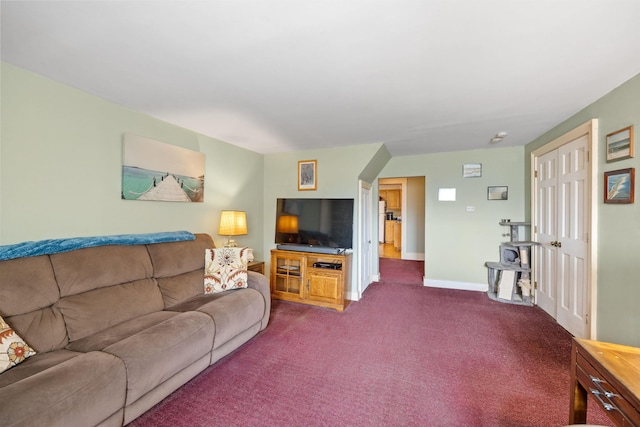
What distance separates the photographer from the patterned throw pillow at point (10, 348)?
1331 millimetres

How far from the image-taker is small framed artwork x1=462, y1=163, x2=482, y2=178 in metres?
4.16

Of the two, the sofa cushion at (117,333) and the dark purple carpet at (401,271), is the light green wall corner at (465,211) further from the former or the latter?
the sofa cushion at (117,333)

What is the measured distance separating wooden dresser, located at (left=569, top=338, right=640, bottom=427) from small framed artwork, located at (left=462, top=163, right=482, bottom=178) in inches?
140

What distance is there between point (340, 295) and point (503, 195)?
3051mm

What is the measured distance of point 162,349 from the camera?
1605mm

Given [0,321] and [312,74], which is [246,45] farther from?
[0,321]

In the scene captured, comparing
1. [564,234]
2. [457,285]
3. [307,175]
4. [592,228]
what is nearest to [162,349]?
[307,175]

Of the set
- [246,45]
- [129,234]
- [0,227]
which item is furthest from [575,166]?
[0,227]

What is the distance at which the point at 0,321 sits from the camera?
4.56 ft

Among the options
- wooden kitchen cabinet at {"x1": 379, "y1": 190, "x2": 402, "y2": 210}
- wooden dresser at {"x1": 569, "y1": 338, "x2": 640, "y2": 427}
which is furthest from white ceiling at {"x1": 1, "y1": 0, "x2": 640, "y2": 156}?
wooden kitchen cabinet at {"x1": 379, "y1": 190, "x2": 402, "y2": 210}

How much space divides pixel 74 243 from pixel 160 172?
1.06 metres

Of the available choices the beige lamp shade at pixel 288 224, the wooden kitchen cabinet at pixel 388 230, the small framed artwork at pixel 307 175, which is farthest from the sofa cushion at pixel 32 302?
the wooden kitchen cabinet at pixel 388 230

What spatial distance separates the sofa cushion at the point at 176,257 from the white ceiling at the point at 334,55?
1.35m

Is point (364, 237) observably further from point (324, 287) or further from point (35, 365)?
point (35, 365)
